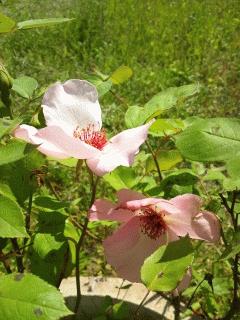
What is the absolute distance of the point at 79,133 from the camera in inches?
27.7

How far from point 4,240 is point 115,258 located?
208mm

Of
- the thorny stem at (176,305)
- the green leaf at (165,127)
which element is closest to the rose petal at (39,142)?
the green leaf at (165,127)

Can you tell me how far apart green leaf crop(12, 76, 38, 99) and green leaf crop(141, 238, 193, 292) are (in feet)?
1.09

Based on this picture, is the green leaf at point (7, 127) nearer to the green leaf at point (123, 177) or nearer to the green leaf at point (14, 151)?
the green leaf at point (14, 151)

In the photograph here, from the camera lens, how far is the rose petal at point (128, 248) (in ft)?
2.34

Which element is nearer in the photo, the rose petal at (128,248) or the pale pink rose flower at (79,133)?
the pale pink rose flower at (79,133)

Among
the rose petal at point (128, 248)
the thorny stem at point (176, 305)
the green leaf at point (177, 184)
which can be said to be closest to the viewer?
the rose petal at point (128, 248)

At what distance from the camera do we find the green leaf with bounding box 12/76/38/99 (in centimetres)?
82

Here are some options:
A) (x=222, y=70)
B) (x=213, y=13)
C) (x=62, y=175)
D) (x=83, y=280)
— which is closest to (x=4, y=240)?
(x=83, y=280)

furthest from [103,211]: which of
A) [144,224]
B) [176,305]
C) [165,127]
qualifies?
[176,305]

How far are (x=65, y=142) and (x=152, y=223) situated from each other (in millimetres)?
219

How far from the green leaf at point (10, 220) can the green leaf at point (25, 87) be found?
0.95 feet

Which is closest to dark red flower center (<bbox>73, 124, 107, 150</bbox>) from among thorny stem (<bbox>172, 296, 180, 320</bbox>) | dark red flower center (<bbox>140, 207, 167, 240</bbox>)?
dark red flower center (<bbox>140, 207, 167, 240</bbox>)

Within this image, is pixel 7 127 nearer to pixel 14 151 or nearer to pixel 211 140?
pixel 14 151
